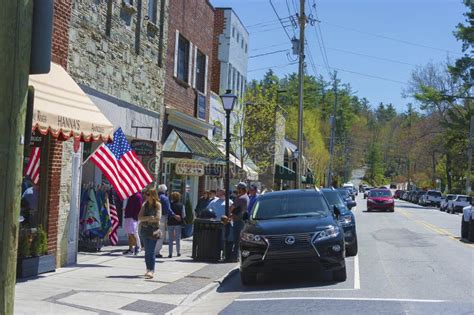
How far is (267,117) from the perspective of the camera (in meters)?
31.0

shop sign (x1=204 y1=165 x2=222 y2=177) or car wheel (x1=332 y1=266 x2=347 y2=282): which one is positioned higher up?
shop sign (x1=204 y1=165 x2=222 y2=177)

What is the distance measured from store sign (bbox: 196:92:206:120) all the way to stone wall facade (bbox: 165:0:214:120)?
0.30 meters

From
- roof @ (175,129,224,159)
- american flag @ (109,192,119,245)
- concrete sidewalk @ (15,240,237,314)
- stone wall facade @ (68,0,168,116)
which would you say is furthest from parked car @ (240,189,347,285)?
roof @ (175,129,224,159)

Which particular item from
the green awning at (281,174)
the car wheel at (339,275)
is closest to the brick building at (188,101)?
the car wheel at (339,275)

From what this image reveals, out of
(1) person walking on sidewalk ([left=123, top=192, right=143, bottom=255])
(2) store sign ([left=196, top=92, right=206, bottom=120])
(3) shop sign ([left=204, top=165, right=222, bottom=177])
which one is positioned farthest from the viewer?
(2) store sign ([left=196, top=92, right=206, bottom=120])

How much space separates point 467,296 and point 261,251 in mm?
3475

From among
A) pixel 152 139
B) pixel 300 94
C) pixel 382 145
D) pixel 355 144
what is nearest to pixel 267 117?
pixel 300 94

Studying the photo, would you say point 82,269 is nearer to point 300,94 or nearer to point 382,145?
point 300,94

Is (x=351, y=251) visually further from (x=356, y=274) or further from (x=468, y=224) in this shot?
(x=468, y=224)

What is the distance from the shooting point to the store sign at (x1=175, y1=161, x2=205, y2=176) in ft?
64.8

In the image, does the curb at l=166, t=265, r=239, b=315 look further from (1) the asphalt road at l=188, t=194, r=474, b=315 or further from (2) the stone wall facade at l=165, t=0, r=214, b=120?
(2) the stone wall facade at l=165, t=0, r=214, b=120

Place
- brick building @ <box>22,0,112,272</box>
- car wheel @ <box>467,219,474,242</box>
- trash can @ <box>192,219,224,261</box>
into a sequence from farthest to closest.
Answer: car wheel @ <box>467,219,474,242</box> < trash can @ <box>192,219,224,261</box> < brick building @ <box>22,0,112,272</box>

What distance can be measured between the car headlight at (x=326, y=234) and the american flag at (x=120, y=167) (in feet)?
15.2

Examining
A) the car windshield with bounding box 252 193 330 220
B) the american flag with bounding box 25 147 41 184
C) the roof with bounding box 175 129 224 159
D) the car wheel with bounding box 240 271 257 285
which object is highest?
the roof with bounding box 175 129 224 159
